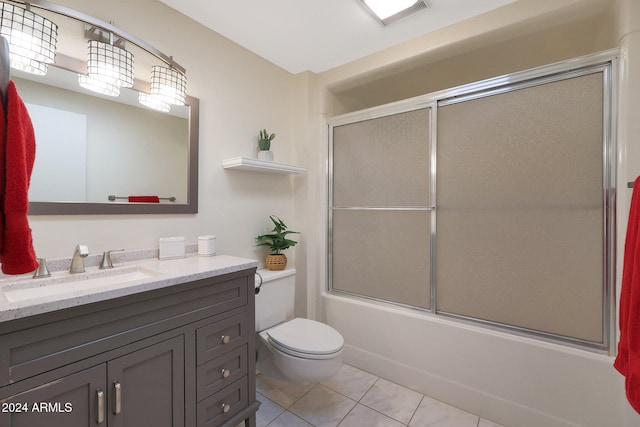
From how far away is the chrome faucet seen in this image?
128cm

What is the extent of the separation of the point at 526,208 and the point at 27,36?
2.44 meters

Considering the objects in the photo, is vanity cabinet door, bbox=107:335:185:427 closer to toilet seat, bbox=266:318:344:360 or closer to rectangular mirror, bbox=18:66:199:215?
toilet seat, bbox=266:318:344:360

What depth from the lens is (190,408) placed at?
1243 millimetres

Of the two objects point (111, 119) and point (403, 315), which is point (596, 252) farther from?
point (111, 119)

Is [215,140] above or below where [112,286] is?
above

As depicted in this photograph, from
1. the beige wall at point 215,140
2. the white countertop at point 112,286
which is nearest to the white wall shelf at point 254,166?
the beige wall at point 215,140

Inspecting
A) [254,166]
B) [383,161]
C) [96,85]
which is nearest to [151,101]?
[96,85]

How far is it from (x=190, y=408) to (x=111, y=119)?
145cm

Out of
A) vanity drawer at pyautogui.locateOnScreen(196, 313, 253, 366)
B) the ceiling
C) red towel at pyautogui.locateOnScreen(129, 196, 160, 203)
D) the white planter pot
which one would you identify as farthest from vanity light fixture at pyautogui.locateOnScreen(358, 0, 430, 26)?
vanity drawer at pyautogui.locateOnScreen(196, 313, 253, 366)

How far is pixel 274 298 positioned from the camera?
1949mm

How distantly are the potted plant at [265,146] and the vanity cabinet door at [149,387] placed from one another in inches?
52.0

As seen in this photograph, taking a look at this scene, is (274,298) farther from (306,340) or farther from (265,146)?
(265,146)

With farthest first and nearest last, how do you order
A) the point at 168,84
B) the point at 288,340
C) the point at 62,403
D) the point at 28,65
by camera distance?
the point at 288,340
the point at 168,84
the point at 28,65
the point at 62,403

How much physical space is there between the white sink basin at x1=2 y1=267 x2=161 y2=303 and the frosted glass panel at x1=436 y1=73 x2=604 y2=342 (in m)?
1.75
